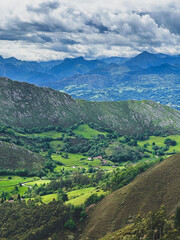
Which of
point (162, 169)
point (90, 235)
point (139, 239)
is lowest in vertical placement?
point (90, 235)

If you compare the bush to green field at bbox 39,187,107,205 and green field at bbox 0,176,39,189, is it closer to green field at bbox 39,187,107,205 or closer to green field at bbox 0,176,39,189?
green field at bbox 39,187,107,205

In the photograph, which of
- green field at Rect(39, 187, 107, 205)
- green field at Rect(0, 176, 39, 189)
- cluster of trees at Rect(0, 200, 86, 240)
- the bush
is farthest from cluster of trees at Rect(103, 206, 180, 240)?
green field at Rect(0, 176, 39, 189)

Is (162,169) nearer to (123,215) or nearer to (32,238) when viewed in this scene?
(123,215)

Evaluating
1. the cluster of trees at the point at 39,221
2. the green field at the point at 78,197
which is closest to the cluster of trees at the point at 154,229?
the cluster of trees at the point at 39,221

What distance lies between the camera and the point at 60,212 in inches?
3622

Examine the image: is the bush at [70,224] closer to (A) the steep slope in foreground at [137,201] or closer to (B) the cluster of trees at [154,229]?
(A) the steep slope in foreground at [137,201]

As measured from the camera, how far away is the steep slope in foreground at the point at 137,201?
79.5 meters

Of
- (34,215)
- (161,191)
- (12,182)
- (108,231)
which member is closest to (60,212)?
(34,215)

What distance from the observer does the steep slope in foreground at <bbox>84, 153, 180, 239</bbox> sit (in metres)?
79.5

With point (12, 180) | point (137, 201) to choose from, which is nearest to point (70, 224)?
point (137, 201)

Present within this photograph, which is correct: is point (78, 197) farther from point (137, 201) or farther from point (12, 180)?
point (12, 180)

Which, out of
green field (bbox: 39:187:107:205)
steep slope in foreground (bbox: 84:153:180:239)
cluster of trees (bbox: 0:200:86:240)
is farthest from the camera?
green field (bbox: 39:187:107:205)

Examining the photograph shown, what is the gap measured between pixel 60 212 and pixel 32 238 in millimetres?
13859

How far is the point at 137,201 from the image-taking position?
85.7m
